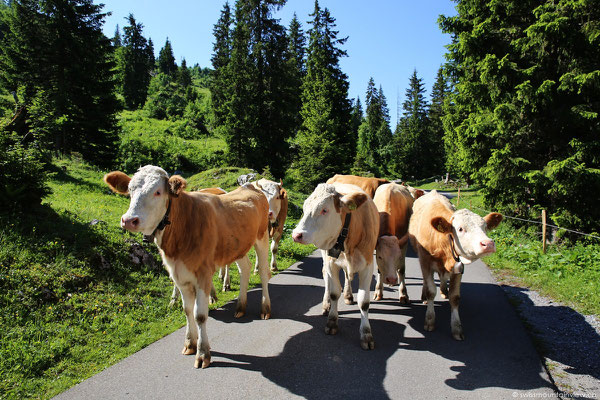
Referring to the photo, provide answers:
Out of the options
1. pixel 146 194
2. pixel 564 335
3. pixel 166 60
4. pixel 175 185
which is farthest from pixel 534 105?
pixel 166 60

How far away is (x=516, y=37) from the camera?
12375 millimetres

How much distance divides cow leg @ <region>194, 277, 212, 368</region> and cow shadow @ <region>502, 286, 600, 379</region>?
4.27 m

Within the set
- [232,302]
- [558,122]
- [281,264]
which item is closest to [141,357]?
[232,302]

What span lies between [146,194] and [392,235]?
364 centimetres

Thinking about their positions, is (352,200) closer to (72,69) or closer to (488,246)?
(488,246)

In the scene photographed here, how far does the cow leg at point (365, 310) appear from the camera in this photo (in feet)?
15.0

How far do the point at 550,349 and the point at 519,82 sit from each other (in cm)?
1039

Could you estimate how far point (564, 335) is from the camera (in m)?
4.88

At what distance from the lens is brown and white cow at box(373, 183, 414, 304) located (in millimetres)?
4859

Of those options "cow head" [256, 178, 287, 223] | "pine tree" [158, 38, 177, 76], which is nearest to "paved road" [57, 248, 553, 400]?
"cow head" [256, 178, 287, 223]

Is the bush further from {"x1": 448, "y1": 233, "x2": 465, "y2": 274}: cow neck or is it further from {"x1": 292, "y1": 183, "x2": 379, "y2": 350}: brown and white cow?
{"x1": 448, "y1": 233, "x2": 465, "y2": 274}: cow neck

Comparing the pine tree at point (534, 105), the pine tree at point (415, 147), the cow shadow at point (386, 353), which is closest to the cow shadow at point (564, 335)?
the cow shadow at point (386, 353)

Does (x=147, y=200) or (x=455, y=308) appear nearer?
(x=147, y=200)

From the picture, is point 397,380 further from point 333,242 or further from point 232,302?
point 232,302
